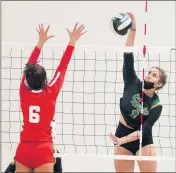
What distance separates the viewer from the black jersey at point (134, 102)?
12.0ft

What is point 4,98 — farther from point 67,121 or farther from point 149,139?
point 149,139

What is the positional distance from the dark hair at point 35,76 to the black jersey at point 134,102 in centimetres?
76

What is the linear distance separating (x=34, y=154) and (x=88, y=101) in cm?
196

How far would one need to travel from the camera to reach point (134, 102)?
145 inches

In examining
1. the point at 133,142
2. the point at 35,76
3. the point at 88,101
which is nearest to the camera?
the point at 35,76

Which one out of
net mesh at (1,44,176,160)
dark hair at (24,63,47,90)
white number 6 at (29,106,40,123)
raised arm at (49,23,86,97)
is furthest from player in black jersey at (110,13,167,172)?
net mesh at (1,44,176,160)

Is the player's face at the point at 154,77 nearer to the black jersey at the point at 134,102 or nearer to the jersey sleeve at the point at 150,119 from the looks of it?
the black jersey at the point at 134,102

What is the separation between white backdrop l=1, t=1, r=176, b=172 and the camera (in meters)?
5.20

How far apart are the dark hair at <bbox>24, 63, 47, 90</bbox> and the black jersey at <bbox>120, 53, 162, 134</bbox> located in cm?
76

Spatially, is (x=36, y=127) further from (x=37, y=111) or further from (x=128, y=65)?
(x=128, y=65)

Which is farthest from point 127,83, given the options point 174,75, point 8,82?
point 8,82

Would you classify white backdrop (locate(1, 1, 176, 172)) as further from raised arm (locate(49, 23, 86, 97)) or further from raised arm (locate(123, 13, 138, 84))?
raised arm (locate(49, 23, 86, 97))

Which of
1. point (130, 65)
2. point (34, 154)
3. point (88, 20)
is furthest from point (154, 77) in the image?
point (88, 20)

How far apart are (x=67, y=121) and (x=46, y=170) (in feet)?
6.22
